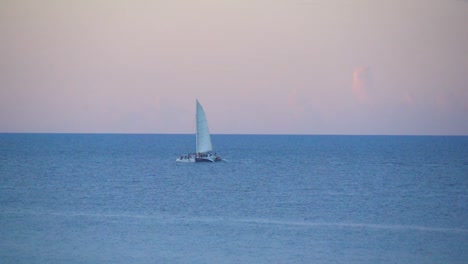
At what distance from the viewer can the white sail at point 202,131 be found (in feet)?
128

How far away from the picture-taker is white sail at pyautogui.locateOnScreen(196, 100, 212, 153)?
3912 cm

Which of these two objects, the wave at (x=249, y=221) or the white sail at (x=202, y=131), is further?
the white sail at (x=202, y=131)

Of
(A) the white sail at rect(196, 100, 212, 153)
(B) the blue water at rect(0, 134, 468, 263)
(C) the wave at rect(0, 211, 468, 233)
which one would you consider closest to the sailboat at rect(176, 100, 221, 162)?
(A) the white sail at rect(196, 100, 212, 153)

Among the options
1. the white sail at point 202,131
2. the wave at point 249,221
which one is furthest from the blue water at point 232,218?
the white sail at point 202,131

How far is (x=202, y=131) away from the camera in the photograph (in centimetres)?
4003

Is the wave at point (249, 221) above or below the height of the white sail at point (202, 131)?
below

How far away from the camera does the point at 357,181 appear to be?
34906 millimetres

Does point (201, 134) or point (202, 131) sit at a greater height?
point (202, 131)

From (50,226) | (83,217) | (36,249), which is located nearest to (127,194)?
(83,217)

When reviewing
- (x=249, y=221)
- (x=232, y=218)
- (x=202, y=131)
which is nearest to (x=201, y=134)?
(x=202, y=131)

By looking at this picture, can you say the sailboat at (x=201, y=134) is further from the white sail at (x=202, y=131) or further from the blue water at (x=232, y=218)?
the blue water at (x=232, y=218)

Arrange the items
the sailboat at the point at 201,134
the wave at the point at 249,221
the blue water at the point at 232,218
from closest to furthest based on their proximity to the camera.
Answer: the blue water at the point at 232,218
the wave at the point at 249,221
the sailboat at the point at 201,134

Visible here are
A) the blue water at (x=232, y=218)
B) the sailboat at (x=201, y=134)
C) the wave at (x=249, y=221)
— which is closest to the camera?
the blue water at (x=232, y=218)

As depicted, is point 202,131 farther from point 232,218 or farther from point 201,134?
point 232,218
